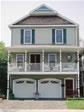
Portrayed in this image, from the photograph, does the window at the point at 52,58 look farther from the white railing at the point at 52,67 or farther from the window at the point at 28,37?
the window at the point at 28,37

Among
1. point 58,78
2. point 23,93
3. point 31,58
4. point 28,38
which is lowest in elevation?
point 23,93

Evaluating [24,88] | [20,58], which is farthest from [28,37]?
[24,88]

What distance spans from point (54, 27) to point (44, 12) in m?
2.45

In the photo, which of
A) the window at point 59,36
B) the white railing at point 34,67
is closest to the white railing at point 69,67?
the white railing at point 34,67

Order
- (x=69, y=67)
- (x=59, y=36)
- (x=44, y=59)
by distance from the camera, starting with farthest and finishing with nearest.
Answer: (x=59, y=36) < (x=44, y=59) < (x=69, y=67)

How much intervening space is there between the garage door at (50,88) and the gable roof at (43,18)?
720cm

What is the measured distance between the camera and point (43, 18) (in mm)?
29438

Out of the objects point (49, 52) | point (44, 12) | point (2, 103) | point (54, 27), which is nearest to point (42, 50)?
point (49, 52)

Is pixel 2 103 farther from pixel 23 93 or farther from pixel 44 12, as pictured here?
pixel 44 12

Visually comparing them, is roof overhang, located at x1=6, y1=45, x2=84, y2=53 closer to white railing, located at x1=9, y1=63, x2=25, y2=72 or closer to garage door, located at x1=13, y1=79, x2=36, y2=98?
white railing, located at x1=9, y1=63, x2=25, y2=72

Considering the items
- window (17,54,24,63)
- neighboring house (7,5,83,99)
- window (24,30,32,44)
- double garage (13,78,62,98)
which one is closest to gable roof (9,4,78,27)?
neighboring house (7,5,83,99)

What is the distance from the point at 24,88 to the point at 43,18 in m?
9.10

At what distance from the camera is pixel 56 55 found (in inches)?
1110

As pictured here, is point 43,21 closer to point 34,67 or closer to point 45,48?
point 45,48
